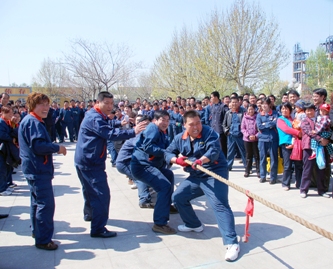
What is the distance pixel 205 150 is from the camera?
362 centimetres

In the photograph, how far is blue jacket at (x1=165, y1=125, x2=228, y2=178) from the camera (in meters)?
3.53

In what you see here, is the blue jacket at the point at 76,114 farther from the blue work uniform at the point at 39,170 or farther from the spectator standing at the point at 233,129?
the blue work uniform at the point at 39,170

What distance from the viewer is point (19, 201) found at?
5.15 meters

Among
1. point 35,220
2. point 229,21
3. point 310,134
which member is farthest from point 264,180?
point 229,21

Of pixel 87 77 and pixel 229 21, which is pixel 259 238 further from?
pixel 229 21

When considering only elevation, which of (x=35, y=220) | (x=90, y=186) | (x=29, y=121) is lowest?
(x=35, y=220)

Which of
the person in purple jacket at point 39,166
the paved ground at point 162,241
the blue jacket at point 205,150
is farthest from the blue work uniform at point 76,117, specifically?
the blue jacket at point 205,150

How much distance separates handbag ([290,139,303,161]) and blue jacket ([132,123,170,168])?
256 cm

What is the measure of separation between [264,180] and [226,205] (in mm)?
3028

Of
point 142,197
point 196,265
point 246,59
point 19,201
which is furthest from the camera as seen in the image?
point 246,59

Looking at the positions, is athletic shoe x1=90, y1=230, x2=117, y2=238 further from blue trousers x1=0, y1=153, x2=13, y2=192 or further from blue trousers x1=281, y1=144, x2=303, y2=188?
blue trousers x1=281, y1=144, x2=303, y2=188

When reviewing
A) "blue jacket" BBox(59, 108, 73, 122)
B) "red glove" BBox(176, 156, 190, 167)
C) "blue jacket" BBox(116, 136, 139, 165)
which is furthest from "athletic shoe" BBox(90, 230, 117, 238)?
"blue jacket" BBox(59, 108, 73, 122)

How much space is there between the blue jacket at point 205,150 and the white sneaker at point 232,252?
2.88 feet

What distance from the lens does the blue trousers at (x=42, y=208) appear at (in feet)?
10.7
